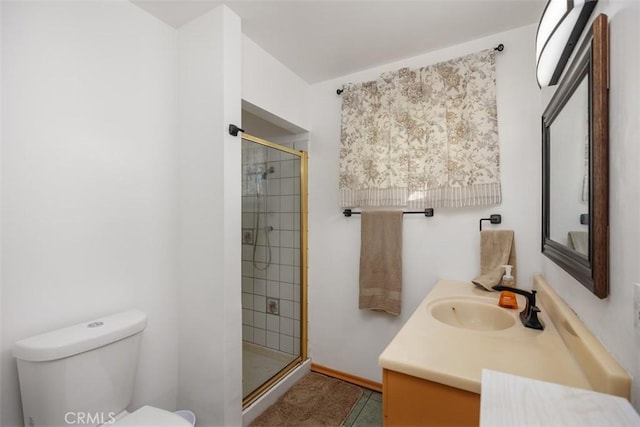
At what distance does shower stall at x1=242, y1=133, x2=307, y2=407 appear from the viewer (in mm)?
2070

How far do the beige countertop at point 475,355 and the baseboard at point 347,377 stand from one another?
1215mm

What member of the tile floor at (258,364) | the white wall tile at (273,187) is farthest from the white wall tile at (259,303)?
the white wall tile at (273,187)

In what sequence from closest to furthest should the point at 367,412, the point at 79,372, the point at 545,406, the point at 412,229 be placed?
the point at 545,406
the point at 79,372
the point at 367,412
the point at 412,229

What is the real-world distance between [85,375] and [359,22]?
2.14m

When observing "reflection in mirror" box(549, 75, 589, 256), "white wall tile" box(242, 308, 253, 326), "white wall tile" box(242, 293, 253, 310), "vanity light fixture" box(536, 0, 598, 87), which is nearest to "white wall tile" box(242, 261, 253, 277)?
"white wall tile" box(242, 293, 253, 310)

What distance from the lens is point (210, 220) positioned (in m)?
1.55

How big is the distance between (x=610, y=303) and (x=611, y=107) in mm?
490

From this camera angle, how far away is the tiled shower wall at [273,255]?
2109 mm

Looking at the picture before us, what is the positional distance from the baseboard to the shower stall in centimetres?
16

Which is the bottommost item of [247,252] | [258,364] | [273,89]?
[258,364]

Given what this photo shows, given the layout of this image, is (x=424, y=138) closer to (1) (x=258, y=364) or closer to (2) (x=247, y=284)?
(2) (x=247, y=284)

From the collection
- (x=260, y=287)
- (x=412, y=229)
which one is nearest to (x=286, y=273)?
(x=260, y=287)

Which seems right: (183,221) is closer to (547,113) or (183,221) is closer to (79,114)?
(79,114)

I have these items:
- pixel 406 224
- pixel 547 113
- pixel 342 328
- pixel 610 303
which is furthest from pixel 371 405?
pixel 547 113
